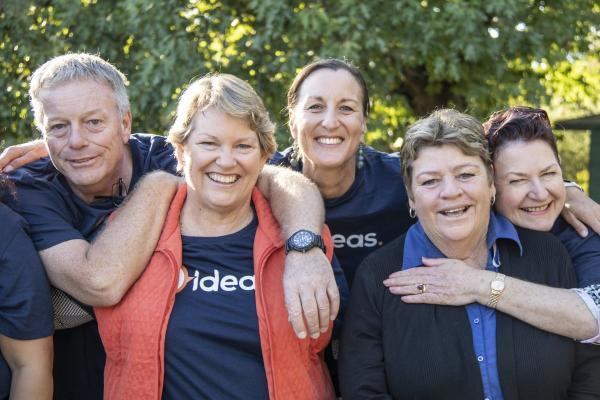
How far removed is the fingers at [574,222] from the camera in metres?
3.15

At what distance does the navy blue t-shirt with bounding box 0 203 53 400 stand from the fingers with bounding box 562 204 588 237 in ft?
7.01

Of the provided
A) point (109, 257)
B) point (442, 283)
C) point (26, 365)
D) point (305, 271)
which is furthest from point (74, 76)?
point (442, 283)

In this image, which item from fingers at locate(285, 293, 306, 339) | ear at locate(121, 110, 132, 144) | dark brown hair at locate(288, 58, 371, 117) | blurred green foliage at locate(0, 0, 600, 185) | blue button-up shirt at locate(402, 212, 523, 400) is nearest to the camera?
fingers at locate(285, 293, 306, 339)

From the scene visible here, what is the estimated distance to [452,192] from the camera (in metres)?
2.91

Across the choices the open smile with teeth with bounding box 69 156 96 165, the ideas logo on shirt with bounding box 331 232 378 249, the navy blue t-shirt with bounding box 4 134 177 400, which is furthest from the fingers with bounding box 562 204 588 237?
the open smile with teeth with bounding box 69 156 96 165

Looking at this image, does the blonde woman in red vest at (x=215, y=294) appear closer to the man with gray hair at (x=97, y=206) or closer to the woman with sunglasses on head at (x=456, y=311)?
the man with gray hair at (x=97, y=206)

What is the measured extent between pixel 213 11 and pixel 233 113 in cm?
451

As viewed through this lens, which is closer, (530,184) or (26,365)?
(26,365)

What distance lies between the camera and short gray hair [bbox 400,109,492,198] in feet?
9.75

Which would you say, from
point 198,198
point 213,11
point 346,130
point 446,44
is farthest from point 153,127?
point 198,198

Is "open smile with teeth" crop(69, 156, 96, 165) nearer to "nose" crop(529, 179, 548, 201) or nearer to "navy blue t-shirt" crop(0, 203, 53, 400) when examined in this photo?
"navy blue t-shirt" crop(0, 203, 53, 400)

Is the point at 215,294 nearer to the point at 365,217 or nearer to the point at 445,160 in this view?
the point at 445,160

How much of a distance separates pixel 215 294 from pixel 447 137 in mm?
1090

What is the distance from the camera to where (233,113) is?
288cm
